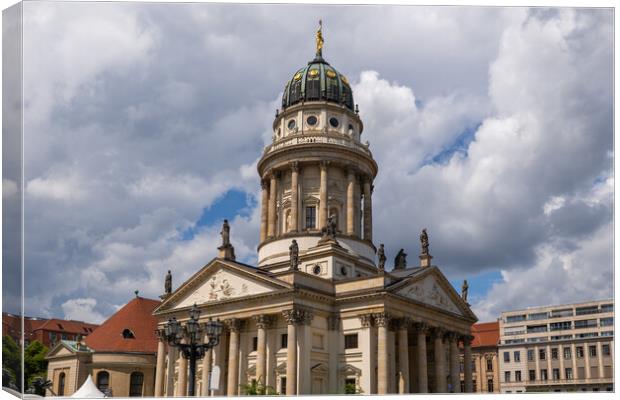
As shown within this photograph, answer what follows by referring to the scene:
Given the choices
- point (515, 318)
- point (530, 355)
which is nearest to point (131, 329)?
point (530, 355)

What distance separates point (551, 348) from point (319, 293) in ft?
132

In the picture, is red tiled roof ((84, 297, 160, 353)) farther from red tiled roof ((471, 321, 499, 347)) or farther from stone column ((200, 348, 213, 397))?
red tiled roof ((471, 321, 499, 347))

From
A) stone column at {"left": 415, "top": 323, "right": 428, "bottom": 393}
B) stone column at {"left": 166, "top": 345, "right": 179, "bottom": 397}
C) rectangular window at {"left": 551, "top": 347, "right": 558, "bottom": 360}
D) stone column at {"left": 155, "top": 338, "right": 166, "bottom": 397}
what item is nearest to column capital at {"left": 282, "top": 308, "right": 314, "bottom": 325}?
stone column at {"left": 415, "top": 323, "right": 428, "bottom": 393}

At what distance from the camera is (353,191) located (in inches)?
2569

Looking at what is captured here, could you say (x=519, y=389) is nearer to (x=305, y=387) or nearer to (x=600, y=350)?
(x=600, y=350)

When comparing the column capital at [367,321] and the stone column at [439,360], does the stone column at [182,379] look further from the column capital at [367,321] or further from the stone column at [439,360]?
the stone column at [439,360]

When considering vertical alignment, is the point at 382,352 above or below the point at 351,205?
below

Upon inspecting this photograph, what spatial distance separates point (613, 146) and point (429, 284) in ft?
87.5

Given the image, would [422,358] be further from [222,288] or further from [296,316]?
[222,288]

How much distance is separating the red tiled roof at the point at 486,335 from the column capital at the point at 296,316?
50.6 meters

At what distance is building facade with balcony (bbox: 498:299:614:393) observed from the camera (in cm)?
6950

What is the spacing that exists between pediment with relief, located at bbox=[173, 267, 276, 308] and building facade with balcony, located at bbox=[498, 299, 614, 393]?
30.5 metres

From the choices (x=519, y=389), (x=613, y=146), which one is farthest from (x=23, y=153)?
(x=519, y=389)

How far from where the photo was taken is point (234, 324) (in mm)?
53656
